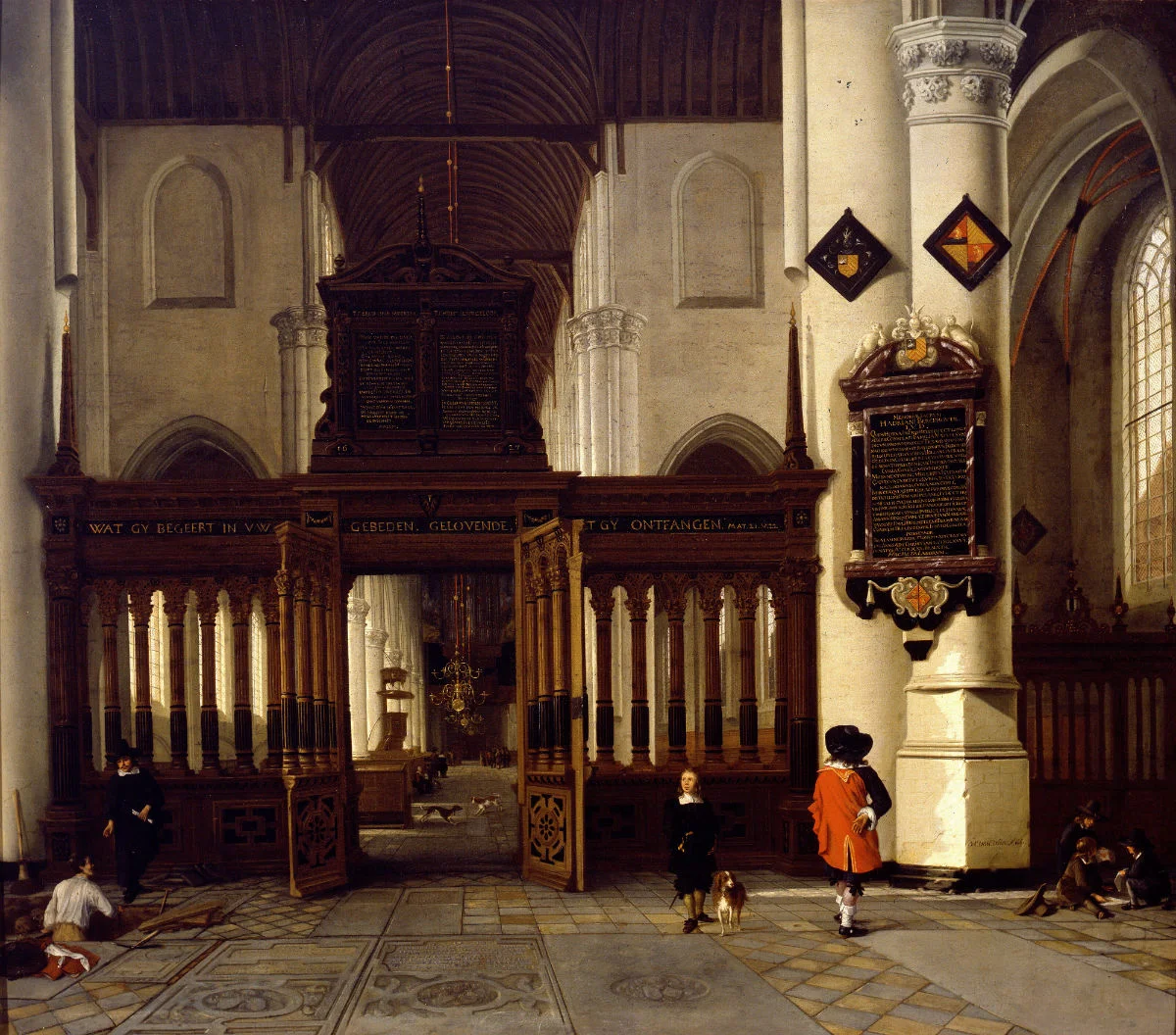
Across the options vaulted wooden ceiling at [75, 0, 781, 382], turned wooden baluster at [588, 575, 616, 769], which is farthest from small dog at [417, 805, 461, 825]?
vaulted wooden ceiling at [75, 0, 781, 382]

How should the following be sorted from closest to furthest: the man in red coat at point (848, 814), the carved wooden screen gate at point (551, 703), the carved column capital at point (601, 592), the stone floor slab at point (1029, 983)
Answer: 1. the stone floor slab at point (1029, 983)
2. the man in red coat at point (848, 814)
3. the carved wooden screen gate at point (551, 703)
4. the carved column capital at point (601, 592)

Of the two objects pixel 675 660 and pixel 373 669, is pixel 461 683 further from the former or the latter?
pixel 675 660

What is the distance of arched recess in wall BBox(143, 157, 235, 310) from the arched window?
11241 mm

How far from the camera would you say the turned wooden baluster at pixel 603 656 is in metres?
10.8

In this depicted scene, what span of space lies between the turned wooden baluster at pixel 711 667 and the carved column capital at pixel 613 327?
7745mm

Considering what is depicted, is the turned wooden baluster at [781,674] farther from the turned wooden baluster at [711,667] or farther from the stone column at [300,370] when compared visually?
the stone column at [300,370]

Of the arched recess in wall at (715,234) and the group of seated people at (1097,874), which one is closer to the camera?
the group of seated people at (1097,874)

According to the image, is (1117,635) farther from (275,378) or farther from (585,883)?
(275,378)

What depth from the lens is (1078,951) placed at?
24.3 feet

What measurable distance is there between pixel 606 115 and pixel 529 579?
971 cm

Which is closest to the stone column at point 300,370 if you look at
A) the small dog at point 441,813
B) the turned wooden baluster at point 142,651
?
the small dog at point 441,813

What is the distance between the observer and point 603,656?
36.0ft

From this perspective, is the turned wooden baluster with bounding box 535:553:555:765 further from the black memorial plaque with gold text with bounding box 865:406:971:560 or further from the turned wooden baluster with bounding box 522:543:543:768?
the black memorial plaque with gold text with bounding box 865:406:971:560

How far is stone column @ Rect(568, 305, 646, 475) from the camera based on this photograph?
18.2 m
